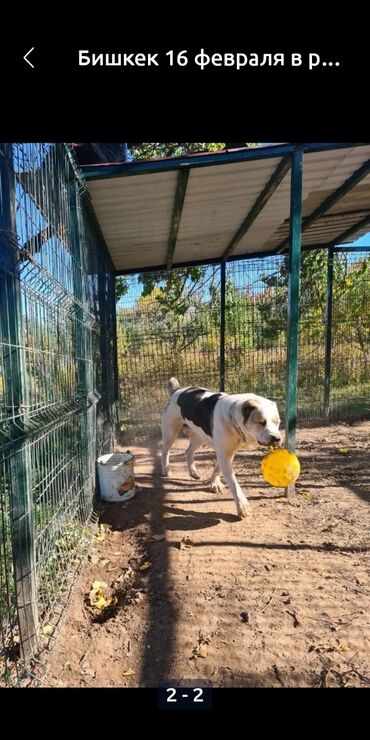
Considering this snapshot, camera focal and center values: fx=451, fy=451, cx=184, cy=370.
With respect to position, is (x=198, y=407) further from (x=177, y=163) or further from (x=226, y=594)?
(x=177, y=163)

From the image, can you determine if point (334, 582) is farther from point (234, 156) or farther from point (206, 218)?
point (206, 218)

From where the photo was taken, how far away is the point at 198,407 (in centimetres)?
542

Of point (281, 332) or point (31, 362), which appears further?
point (281, 332)

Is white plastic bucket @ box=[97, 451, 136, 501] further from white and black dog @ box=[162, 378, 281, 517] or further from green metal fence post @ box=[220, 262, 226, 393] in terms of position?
green metal fence post @ box=[220, 262, 226, 393]

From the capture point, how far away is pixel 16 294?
225 centimetres

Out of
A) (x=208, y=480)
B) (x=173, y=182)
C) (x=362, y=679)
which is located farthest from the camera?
(x=208, y=480)

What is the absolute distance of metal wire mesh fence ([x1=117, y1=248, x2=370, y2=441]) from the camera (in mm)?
9070

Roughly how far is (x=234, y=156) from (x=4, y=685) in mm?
4434

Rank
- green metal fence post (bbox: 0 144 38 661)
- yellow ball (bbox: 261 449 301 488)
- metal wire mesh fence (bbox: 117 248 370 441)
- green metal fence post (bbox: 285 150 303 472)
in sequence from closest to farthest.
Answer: green metal fence post (bbox: 0 144 38 661) → yellow ball (bbox: 261 449 301 488) → green metal fence post (bbox: 285 150 303 472) → metal wire mesh fence (bbox: 117 248 370 441)

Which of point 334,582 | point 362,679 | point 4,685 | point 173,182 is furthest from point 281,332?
point 4,685

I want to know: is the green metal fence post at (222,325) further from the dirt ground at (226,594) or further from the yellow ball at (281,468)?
the yellow ball at (281,468)

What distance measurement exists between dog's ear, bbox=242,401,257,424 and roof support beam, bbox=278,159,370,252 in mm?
3347

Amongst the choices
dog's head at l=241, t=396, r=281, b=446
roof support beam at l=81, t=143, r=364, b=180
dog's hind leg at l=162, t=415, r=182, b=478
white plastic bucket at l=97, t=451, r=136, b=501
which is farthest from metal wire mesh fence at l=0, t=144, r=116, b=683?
dog's hind leg at l=162, t=415, r=182, b=478

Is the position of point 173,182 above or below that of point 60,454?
above
